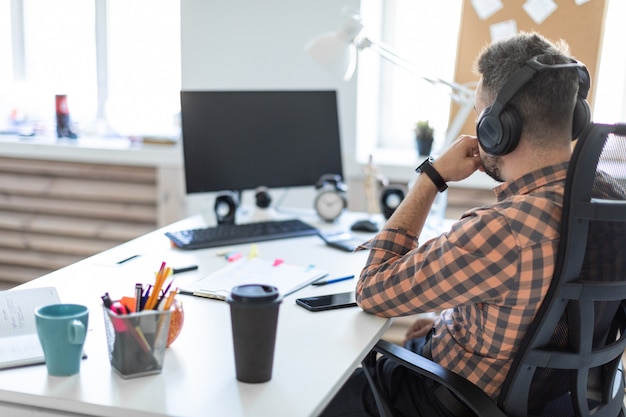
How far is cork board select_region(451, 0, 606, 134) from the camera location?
112 inches

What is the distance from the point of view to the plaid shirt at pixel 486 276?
1.36 meters

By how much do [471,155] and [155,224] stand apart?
2.13m

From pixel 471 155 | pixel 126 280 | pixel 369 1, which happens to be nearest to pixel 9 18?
pixel 369 1

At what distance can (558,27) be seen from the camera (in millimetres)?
2893

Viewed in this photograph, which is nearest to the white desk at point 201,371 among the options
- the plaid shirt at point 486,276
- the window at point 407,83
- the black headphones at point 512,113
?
the plaid shirt at point 486,276

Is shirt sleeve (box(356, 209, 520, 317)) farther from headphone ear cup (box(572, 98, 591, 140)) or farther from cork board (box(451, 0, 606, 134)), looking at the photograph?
cork board (box(451, 0, 606, 134))

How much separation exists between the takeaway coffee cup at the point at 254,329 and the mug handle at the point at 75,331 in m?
0.25

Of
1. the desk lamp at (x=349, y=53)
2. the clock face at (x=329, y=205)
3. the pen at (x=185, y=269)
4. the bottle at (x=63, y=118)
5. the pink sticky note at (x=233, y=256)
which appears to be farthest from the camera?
the bottle at (x=63, y=118)

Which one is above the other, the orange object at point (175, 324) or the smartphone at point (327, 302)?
the orange object at point (175, 324)

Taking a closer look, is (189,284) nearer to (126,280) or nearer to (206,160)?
(126,280)

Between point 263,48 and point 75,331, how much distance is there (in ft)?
7.13

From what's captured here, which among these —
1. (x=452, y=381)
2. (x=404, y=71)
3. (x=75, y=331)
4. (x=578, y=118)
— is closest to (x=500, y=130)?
(x=578, y=118)

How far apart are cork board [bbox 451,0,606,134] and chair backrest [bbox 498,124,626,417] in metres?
1.59

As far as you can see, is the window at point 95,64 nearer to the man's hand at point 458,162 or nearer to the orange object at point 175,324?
the man's hand at point 458,162
